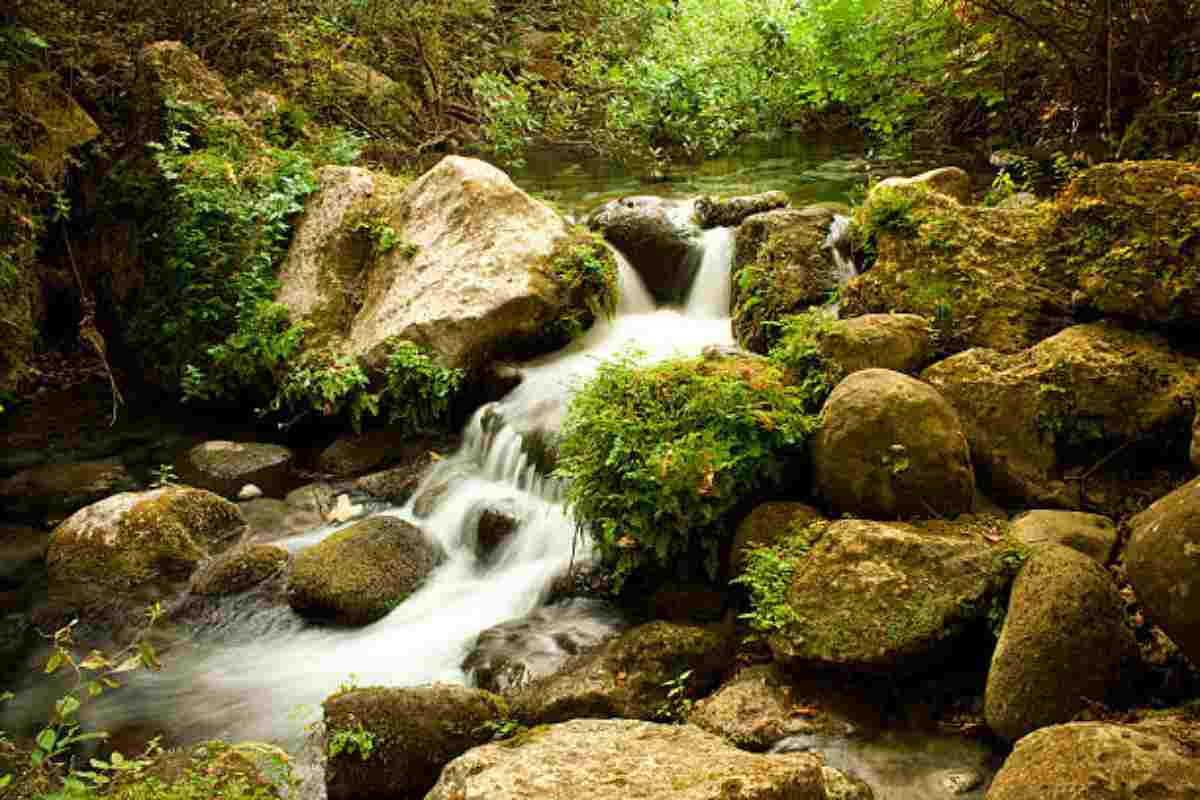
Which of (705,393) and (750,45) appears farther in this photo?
(750,45)

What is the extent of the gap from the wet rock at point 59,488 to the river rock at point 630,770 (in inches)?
219

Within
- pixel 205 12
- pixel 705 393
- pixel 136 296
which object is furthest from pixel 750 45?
pixel 705 393

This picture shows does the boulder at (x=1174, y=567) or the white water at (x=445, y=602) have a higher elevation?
the boulder at (x=1174, y=567)

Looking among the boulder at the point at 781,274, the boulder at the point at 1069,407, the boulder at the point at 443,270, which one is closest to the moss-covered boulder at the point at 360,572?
the boulder at the point at 443,270

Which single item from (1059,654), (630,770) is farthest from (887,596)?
(630,770)

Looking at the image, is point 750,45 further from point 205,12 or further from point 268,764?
point 268,764

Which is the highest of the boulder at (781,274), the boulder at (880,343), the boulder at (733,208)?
the boulder at (733,208)

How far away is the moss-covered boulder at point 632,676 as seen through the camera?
4.44 metres

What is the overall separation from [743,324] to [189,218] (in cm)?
572

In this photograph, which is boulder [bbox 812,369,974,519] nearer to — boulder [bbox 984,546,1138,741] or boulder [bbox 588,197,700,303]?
boulder [bbox 984,546,1138,741]

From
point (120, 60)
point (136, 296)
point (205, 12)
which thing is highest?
point (205, 12)

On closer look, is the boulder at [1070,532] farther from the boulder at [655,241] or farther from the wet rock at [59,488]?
the wet rock at [59,488]

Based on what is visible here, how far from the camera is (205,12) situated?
10.8 m

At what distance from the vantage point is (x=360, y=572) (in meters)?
6.10
